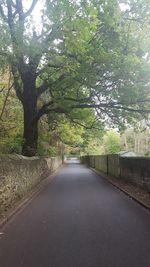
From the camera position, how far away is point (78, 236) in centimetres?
875

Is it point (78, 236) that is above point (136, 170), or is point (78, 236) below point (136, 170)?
below

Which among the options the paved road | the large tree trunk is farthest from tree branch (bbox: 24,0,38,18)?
the paved road

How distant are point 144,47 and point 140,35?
807mm

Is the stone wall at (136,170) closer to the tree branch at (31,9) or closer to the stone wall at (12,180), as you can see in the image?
the stone wall at (12,180)

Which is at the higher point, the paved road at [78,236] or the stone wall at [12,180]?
the stone wall at [12,180]

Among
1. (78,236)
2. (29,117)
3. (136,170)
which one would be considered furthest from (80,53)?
(78,236)

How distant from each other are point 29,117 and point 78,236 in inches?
717

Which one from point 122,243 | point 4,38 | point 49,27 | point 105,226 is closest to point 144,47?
point 49,27

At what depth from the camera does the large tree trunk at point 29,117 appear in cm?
2581

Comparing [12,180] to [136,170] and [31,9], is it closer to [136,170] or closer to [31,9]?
[136,170]

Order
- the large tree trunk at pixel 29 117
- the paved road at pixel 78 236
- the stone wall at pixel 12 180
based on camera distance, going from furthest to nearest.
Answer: the large tree trunk at pixel 29 117
the stone wall at pixel 12 180
the paved road at pixel 78 236

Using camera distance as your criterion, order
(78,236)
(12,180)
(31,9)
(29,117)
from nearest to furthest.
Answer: (78,236), (12,180), (31,9), (29,117)

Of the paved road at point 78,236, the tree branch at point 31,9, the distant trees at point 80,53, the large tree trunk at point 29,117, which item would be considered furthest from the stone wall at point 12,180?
the large tree trunk at point 29,117

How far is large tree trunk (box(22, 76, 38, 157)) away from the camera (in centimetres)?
2581
